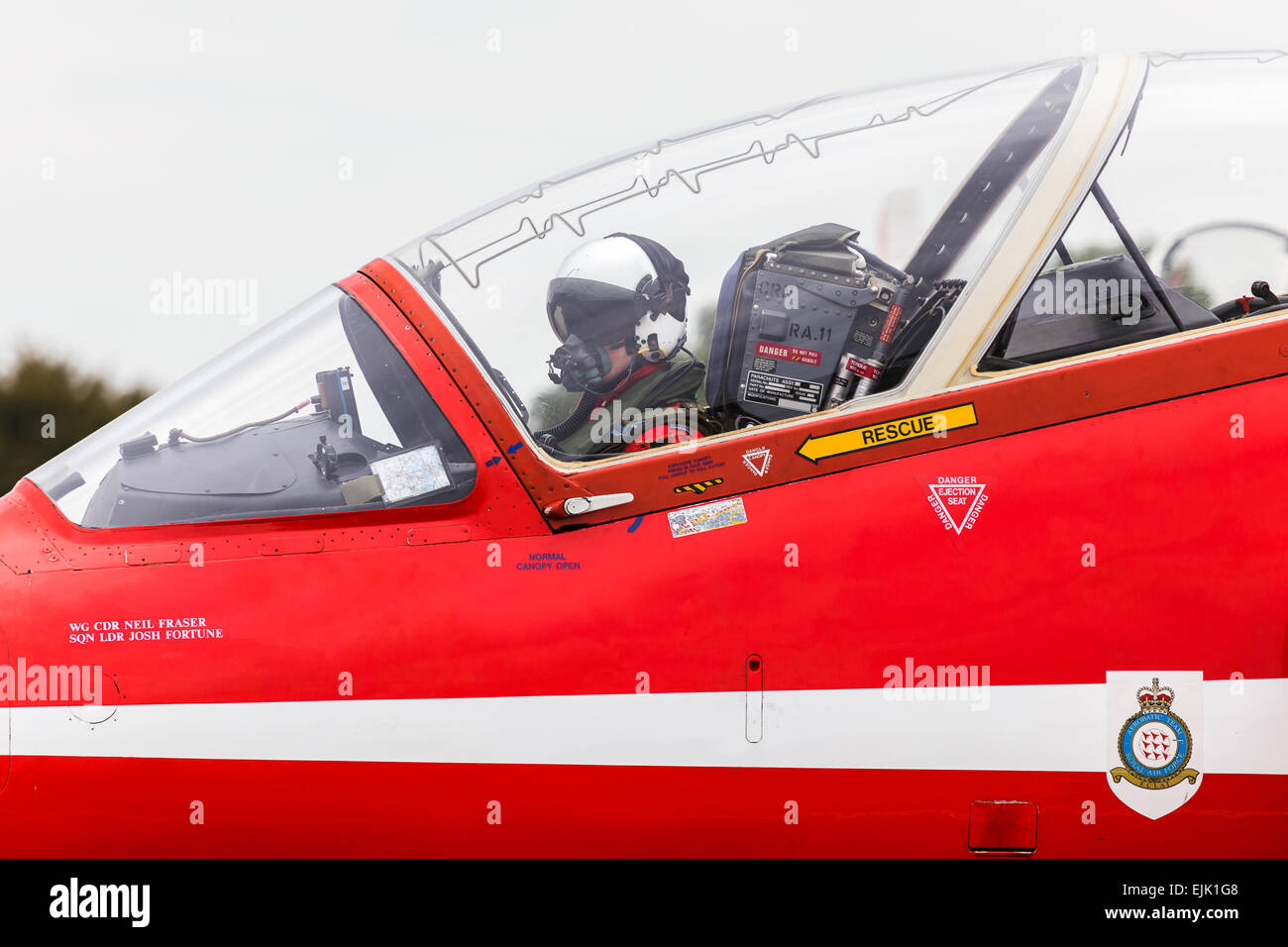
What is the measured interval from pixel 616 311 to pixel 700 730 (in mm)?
1211

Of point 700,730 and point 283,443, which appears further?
point 283,443

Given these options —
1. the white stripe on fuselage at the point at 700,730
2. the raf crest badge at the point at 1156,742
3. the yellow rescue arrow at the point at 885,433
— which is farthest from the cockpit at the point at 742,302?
the raf crest badge at the point at 1156,742

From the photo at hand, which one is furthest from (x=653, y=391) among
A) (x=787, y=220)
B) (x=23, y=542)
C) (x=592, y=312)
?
(x=23, y=542)

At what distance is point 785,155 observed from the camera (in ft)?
10.9

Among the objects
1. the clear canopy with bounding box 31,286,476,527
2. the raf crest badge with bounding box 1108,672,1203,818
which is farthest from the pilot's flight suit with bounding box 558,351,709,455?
the raf crest badge with bounding box 1108,672,1203,818

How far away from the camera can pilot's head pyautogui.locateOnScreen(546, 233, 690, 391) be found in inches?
126

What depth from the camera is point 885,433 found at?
113 inches

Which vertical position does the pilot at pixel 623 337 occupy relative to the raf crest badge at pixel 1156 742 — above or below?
above

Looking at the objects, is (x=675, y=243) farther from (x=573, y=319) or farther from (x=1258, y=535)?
(x=1258, y=535)

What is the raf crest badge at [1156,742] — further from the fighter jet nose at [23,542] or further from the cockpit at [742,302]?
the fighter jet nose at [23,542]

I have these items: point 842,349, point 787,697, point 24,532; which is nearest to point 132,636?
point 24,532

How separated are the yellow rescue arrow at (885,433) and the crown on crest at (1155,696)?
0.77 meters

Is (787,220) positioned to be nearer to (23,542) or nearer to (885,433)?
(885,433)

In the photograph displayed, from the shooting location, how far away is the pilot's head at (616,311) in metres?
3.20
